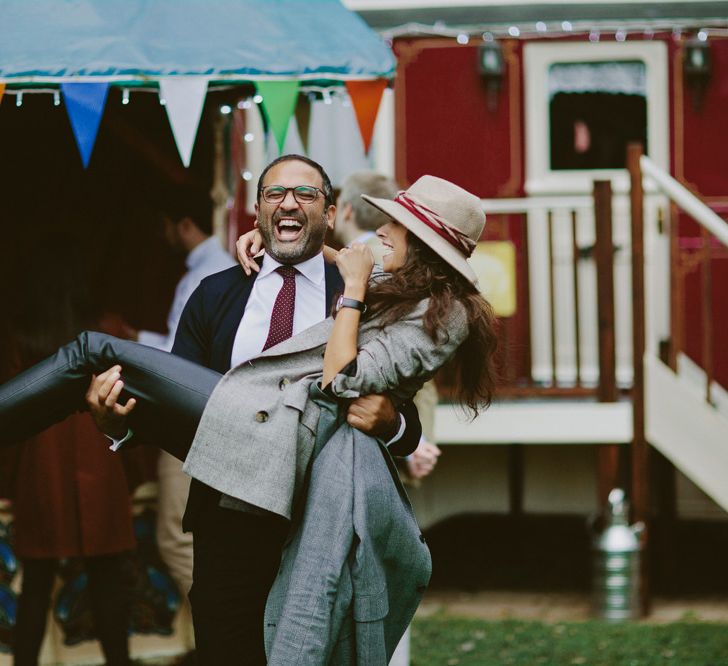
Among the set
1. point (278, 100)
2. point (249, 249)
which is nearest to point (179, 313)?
point (278, 100)

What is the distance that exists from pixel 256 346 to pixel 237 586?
2.08ft

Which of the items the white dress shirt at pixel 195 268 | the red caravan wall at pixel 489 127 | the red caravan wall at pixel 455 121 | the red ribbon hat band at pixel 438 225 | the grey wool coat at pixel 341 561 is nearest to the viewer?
the grey wool coat at pixel 341 561

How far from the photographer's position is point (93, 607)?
506 centimetres

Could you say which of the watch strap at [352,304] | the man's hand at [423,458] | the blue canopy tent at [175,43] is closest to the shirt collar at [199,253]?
the blue canopy tent at [175,43]

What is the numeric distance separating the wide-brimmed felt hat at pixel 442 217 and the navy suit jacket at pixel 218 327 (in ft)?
1.13

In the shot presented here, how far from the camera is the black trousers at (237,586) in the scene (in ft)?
11.0

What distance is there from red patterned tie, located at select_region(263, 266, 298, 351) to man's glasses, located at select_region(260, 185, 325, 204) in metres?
0.20

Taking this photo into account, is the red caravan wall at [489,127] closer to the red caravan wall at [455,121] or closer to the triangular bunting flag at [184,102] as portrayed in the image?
the red caravan wall at [455,121]

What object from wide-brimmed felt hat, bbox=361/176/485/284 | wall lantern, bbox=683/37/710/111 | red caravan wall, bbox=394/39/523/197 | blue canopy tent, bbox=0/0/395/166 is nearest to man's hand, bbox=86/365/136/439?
wide-brimmed felt hat, bbox=361/176/485/284

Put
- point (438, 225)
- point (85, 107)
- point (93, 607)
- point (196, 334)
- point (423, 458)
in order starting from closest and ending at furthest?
point (438, 225) → point (196, 334) → point (423, 458) → point (85, 107) → point (93, 607)

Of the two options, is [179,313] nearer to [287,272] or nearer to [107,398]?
→ [287,272]

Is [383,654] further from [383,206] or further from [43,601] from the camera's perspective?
[43,601]

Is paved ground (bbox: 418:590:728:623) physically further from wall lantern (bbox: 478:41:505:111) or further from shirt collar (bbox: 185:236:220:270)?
wall lantern (bbox: 478:41:505:111)

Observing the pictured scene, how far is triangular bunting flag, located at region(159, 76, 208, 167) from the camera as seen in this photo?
4734 millimetres
